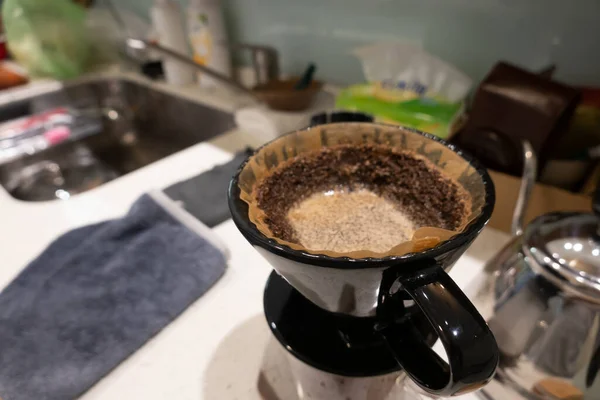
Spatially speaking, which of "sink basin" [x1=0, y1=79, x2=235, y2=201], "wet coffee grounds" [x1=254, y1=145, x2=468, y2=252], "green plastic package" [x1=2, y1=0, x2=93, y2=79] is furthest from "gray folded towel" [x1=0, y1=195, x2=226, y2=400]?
"green plastic package" [x1=2, y1=0, x2=93, y2=79]

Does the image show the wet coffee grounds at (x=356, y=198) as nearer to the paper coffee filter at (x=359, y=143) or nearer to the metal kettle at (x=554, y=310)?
A: the paper coffee filter at (x=359, y=143)

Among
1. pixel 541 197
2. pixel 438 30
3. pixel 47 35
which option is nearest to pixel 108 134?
pixel 47 35

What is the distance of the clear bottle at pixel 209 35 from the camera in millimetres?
985

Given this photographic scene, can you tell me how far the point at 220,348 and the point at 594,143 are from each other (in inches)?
23.9

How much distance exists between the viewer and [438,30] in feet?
2.60

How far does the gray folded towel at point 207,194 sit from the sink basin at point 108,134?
34 centimetres

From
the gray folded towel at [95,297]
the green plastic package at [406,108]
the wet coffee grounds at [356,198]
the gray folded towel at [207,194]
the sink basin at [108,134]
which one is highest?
the wet coffee grounds at [356,198]

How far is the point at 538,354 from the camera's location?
40cm

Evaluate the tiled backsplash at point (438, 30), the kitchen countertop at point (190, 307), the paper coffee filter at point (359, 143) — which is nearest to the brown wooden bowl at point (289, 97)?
the tiled backsplash at point (438, 30)

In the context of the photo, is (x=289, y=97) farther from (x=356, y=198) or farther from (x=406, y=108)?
(x=356, y=198)

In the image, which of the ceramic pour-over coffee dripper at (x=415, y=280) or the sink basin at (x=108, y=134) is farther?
the sink basin at (x=108, y=134)

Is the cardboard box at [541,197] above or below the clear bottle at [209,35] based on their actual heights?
below

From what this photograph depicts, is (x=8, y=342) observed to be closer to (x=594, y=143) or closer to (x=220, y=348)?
(x=220, y=348)

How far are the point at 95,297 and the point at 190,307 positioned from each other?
114 mm
